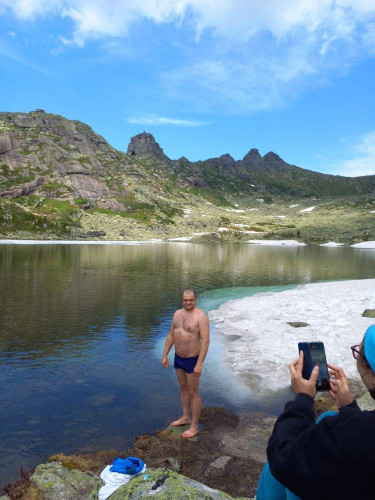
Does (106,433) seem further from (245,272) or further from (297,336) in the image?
(245,272)

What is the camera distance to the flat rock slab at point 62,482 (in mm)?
6301

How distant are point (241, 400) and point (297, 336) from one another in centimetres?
661

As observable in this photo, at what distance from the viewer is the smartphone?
11.2 feet

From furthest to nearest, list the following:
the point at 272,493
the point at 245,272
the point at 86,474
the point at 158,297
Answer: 1. the point at 245,272
2. the point at 158,297
3. the point at 86,474
4. the point at 272,493

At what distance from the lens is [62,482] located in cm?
656

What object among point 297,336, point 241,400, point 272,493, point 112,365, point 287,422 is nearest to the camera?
point 287,422

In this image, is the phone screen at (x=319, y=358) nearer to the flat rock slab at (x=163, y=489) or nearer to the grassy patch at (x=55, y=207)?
the flat rock slab at (x=163, y=489)

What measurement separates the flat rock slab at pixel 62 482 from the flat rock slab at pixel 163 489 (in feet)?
6.16

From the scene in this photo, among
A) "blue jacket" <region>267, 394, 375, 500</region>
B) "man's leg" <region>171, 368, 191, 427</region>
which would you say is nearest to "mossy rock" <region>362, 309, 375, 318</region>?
"man's leg" <region>171, 368, 191, 427</region>

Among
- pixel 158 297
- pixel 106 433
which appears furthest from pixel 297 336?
pixel 158 297

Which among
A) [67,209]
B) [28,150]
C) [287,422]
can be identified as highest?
[28,150]

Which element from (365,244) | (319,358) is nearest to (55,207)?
(365,244)

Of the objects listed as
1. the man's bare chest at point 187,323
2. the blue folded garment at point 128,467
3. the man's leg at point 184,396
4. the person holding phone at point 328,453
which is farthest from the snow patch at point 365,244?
the person holding phone at point 328,453

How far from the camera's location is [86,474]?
273 inches
